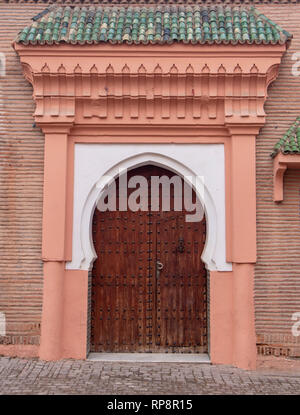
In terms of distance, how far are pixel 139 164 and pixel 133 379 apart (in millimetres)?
2697

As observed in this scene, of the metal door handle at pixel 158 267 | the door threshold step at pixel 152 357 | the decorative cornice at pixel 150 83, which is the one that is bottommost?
the door threshold step at pixel 152 357

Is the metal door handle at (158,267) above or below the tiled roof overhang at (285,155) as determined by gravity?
below

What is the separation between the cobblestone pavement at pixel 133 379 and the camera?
4887 millimetres

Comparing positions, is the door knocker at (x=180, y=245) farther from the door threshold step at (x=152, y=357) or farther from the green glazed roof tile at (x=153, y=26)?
the green glazed roof tile at (x=153, y=26)

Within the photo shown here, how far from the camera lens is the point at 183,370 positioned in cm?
557

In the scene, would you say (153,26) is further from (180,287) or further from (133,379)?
(133,379)

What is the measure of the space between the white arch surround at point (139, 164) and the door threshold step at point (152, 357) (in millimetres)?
1184

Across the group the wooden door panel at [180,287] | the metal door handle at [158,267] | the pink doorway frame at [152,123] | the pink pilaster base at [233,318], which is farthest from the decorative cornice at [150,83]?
the pink pilaster base at [233,318]

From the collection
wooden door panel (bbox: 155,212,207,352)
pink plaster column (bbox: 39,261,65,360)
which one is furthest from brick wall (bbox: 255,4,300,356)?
pink plaster column (bbox: 39,261,65,360)

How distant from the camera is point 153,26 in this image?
5.90m

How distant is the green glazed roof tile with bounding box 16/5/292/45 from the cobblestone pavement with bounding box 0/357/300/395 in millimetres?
3996

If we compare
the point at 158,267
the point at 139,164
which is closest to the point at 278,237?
the point at 158,267

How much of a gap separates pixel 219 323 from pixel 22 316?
8.29 feet

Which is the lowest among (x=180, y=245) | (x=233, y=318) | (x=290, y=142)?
(x=233, y=318)
